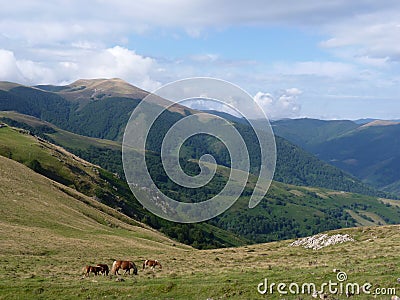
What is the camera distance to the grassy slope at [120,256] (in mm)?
26094

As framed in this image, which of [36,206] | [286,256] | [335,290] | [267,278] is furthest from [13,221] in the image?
[335,290]

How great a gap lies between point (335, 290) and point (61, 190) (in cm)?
6875

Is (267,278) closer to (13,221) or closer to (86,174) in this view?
(13,221)

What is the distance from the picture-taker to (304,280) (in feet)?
84.2

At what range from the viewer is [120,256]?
46594 mm

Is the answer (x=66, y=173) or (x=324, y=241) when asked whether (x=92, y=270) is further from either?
(x=66, y=173)

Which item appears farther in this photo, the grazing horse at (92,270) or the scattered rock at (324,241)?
the scattered rock at (324,241)

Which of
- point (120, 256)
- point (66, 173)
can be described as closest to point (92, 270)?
point (120, 256)

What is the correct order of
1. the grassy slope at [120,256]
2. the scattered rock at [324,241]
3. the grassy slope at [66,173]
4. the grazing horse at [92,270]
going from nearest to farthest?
1. the grassy slope at [120,256]
2. the grazing horse at [92,270]
3. the scattered rock at [324,241]
4. the grassy slope at [66,173]

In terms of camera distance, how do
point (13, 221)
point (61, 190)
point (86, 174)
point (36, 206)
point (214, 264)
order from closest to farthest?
point (214, 264) < point (13, 221) < point (36, 206) < point (61, 190) < point (86, 174)

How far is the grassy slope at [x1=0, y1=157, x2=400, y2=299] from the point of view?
2609 centimetres

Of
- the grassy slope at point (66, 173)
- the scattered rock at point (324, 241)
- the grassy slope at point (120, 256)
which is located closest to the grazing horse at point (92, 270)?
the grassy slope at point (120, 256)

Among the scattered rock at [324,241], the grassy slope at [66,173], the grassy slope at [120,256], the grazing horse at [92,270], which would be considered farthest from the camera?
the grassy slope at [66,173]

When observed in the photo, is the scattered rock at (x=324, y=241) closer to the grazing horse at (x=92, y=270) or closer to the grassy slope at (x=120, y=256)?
the grassy slope at (x=120, y=256)
